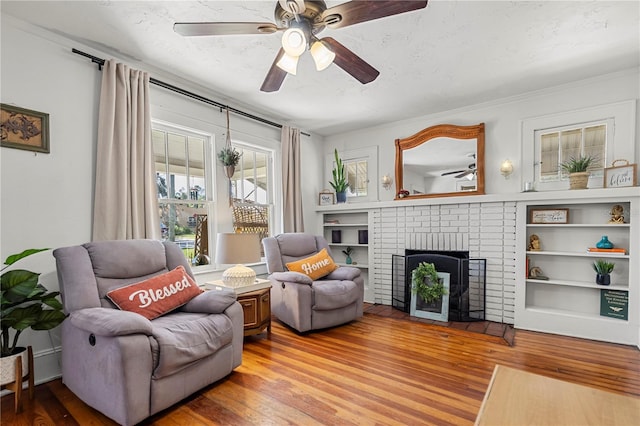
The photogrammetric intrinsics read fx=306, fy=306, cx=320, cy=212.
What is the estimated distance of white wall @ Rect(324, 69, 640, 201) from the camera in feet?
9.95

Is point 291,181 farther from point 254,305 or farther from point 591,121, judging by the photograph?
point 591,121

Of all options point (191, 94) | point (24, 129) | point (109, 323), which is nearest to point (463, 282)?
point (109, 323)

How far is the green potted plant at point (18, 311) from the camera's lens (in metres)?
1.80

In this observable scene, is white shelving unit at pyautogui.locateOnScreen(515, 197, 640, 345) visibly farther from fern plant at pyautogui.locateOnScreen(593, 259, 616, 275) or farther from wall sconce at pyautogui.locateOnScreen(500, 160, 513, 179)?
wall sconce at pyautogui.locateOnScreen(500, 160, 513, 179)

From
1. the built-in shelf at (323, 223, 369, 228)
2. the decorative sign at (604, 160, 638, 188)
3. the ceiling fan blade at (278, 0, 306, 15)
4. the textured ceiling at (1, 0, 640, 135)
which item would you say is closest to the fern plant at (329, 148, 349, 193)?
the built-in shelf at (323, 223, 369, 228)

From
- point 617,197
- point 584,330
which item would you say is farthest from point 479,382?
point 617,197

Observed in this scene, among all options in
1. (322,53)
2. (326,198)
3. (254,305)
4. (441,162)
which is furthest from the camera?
(326,198)

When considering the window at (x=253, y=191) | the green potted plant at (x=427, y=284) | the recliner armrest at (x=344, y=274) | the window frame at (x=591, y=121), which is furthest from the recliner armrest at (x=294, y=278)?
the window frame at (x=591, y=121)

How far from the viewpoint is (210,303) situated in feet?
7.42

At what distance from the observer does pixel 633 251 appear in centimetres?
281

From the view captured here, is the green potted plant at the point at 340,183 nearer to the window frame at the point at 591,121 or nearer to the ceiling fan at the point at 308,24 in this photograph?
the window frame at the point at 591,121

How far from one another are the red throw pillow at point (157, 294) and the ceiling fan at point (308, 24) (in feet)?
5.51

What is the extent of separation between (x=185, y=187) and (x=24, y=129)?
1.33 meters

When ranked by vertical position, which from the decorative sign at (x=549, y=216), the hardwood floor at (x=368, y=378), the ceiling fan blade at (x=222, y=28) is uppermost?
the ceiling fan blade at (x=222, y=28)
